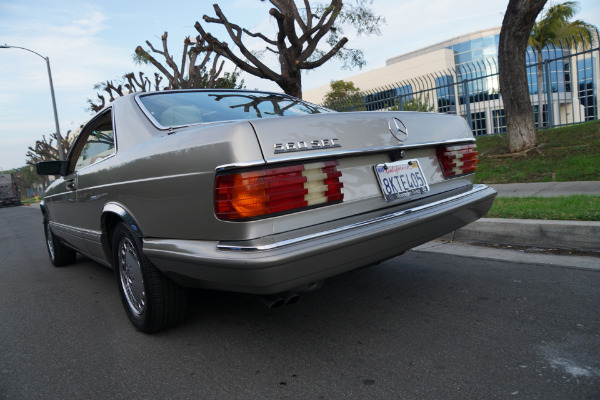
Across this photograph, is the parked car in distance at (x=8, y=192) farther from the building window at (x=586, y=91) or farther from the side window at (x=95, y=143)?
the building window at (x=586, y=91)

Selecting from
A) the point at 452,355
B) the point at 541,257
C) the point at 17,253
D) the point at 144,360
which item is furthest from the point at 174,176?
the point at 17,253

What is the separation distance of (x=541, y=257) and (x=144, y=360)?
3175 millimetres

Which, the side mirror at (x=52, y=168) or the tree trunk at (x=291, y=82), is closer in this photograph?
the side mirror at (x=52, y=168)

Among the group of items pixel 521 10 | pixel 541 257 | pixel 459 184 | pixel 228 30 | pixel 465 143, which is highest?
pixel 228 30

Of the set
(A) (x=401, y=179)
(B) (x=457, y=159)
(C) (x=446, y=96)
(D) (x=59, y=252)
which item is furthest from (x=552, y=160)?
(D) (x=59, y=252)

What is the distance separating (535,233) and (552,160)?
4375mm

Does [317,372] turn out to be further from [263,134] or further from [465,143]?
[465,143]

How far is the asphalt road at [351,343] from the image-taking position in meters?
2.04

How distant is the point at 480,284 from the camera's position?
10.6ft

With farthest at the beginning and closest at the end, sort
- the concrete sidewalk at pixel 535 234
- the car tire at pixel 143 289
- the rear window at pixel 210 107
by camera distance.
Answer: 1. the concrete sidewalk at pixel 535 234
2. the rear window at pixel 210 107
3. the car tire at pixel 143 289

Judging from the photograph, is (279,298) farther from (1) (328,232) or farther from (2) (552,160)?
(2) (552,160)

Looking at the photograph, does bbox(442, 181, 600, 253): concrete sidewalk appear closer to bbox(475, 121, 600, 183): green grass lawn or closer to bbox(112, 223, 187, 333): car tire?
bbox(475, 121, 600, 183): green grass lawn

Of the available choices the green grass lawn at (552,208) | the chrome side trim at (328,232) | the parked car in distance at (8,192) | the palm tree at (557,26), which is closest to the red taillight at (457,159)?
the chrome side trim at (328,232)

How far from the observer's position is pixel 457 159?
9.83 feet
